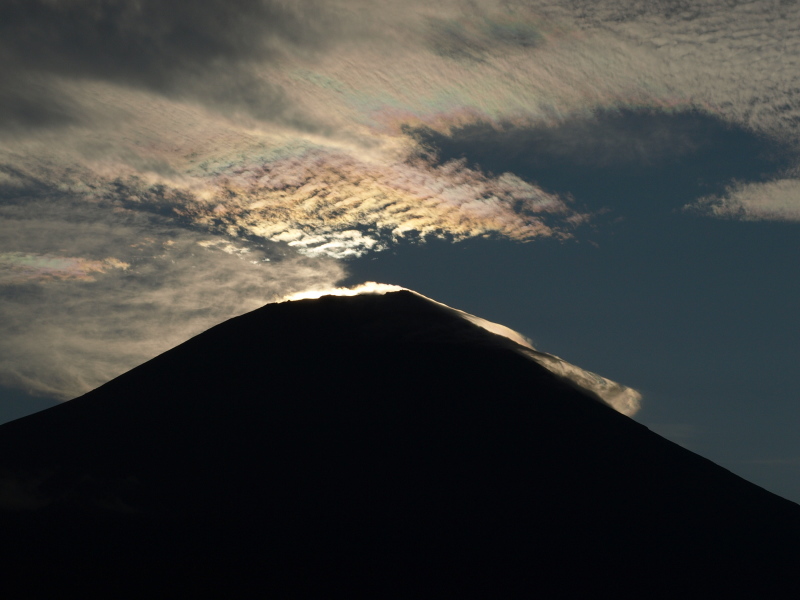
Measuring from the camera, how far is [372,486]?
246 ft

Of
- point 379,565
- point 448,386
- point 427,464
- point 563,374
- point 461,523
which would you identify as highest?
point 563,374

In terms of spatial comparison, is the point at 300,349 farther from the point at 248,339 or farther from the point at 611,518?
the point at 611,518

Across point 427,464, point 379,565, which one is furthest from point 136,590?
point 427,464

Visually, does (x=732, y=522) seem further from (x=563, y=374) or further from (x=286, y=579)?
(x=286, y=579)

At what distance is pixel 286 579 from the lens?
60000 mm

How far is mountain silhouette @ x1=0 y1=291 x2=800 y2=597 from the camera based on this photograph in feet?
200

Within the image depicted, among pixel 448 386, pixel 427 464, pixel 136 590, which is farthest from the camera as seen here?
pixel 448 386

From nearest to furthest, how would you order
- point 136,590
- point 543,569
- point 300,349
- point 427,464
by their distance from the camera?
point 136,590 → point 543,569 → point 427,464 → point 300,349

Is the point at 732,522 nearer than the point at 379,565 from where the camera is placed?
No

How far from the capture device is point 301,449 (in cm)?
8188

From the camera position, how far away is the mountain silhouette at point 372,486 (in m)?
61.0

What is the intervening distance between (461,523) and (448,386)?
2781 cm

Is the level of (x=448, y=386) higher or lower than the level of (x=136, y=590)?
higher

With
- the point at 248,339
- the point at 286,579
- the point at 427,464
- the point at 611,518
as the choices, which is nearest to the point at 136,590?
the point at 286,579
